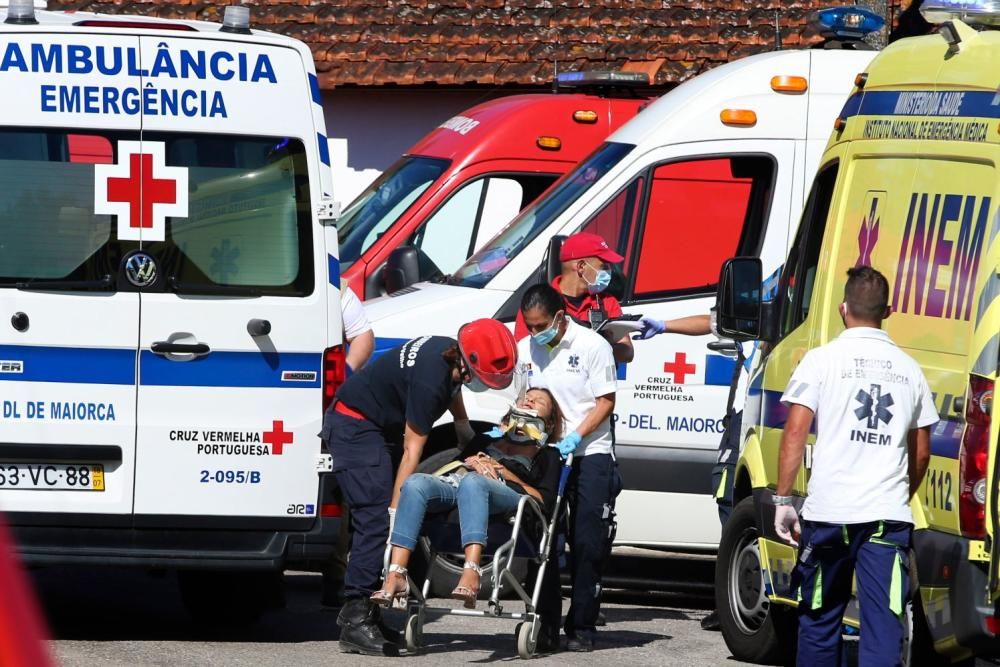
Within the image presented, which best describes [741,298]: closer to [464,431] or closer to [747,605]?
[747,605]

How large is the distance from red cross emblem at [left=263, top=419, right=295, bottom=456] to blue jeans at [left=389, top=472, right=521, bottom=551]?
526mm

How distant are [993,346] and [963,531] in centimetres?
54

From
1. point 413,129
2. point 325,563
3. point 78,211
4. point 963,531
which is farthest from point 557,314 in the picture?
point 413,129

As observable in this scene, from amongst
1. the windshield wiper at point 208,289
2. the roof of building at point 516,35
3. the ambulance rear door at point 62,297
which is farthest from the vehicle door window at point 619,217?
the roof of building at point 516,35

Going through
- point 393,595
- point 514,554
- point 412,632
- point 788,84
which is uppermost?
point 788,84

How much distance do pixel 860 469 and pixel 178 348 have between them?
2864 millimetres

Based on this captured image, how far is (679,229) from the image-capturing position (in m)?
8.87

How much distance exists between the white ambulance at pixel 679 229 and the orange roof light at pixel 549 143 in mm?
1547

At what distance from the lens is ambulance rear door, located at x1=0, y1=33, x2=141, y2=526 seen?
671 centimetres

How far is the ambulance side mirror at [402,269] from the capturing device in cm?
944

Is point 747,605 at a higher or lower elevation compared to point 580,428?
lower

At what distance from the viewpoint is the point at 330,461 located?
7.05m

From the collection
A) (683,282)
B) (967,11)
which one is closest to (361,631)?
(683,282)

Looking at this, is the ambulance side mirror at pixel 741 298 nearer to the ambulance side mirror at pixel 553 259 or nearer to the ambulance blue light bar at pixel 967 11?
the ambulance blue light bar at pixel 967 11
